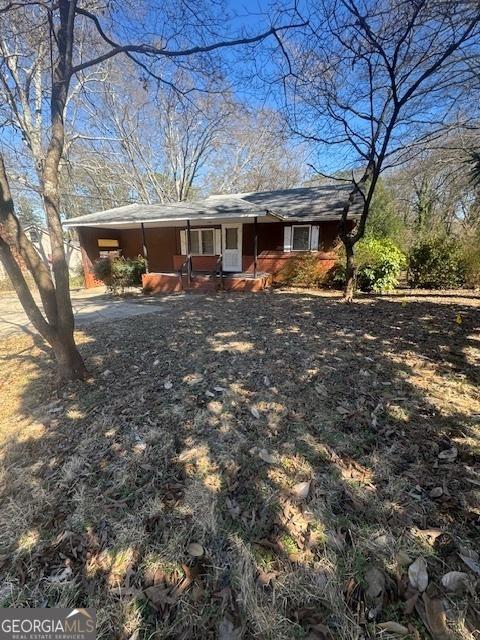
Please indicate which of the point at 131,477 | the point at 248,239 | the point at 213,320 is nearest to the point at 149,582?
the point at 131,477

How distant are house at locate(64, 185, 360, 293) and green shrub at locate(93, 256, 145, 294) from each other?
98 centimetres

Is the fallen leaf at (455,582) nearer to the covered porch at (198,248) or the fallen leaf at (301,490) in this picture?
the fallen leaf at (301,490)

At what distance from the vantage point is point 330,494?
192 cm

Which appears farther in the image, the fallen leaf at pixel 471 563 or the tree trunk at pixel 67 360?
the tree trunk at pixel 67 360

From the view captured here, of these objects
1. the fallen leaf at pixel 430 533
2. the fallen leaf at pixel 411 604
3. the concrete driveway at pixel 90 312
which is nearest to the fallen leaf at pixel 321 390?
the fallen leaf at pixel 430 533

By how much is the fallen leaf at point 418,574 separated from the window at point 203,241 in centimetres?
1267

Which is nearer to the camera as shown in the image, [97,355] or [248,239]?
[97,355]

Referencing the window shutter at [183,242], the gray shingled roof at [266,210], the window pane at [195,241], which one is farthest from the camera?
the window shutter at [183,242]

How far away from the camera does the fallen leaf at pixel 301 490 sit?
6.36ft

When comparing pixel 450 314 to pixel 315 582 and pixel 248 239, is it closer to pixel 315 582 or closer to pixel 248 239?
pixel 315 582

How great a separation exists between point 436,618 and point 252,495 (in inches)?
40.6

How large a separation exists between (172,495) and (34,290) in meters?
11.9

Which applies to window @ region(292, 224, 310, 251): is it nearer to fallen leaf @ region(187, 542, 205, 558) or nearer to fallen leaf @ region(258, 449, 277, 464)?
fallen leaf @ region(258, 449, 277, 464)

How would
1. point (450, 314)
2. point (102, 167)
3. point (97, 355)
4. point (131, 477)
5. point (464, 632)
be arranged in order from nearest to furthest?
point (464, 632) → point (131, 477) → point (97, 355) → point (450, 314) → point (102, 167)
